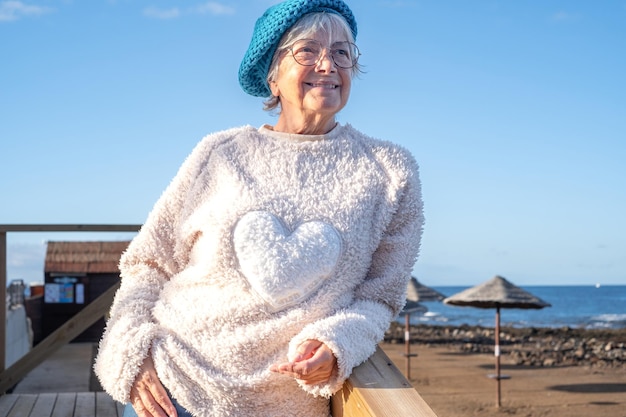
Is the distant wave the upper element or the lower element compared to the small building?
lower

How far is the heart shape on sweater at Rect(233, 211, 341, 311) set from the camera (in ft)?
5.01

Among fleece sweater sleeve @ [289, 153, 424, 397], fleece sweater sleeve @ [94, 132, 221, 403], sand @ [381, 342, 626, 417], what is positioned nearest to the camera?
fleece sweater sleeve @ [289, 153, 424, 397]

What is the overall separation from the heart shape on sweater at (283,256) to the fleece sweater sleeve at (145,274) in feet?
0.71

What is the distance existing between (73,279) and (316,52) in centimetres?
1091

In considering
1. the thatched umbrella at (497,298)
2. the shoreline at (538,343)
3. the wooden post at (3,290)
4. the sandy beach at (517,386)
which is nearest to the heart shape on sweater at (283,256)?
the wooden post at (3,290)

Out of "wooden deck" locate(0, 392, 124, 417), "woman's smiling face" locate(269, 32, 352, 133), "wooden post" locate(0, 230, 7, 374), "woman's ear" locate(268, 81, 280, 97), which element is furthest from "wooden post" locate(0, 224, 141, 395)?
"woman's smiling face" locate(269, 32, 352, 133)

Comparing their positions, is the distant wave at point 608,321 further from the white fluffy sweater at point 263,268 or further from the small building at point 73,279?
the white fluffy sweater at point 263,268

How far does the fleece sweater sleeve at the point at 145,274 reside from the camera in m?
1.58

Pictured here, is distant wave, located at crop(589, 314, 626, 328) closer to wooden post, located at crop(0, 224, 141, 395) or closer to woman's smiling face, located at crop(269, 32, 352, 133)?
wooden post, located at crop(0, 224, 141, 395)

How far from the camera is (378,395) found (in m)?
1.38

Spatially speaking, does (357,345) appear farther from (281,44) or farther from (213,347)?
(281,44)

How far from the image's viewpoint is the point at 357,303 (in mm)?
1593

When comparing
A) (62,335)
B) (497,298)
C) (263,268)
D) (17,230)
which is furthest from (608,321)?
(263,268)

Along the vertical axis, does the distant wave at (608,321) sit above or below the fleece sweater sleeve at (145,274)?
below
